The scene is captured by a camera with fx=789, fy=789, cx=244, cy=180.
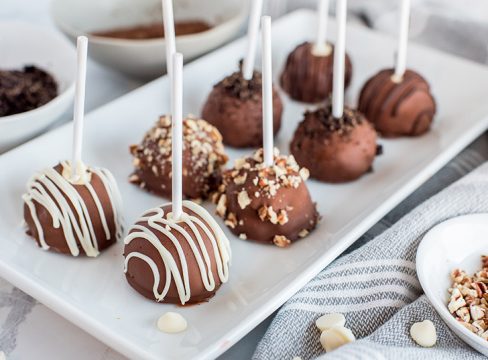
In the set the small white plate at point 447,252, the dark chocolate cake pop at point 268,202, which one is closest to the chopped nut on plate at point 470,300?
the small white plate at point 447,252

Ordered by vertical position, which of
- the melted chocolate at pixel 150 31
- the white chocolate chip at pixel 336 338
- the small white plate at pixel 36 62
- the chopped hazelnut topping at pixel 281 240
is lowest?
the chopped hazelnut topping at pixel 281 240

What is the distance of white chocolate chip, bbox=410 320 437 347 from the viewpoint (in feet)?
4.00

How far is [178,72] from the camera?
123cm

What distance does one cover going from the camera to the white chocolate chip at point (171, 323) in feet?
4.22

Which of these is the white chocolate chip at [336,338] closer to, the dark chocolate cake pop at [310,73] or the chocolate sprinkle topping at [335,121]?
the chocolate sprinkle topping at [335,121]

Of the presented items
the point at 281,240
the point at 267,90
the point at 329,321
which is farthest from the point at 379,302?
the point at 267,90

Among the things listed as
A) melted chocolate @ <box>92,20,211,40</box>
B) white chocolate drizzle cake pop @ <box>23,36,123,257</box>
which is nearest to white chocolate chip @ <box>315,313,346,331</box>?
white chocolate drizzle cake pop @ <box>23,36,123,257</box>

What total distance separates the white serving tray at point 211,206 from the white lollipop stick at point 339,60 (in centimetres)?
18

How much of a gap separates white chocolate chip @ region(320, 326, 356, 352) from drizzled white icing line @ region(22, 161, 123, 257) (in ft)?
1.59

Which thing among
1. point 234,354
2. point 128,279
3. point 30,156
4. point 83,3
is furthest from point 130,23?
point 234,354

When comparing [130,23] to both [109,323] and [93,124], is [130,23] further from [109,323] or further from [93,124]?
[109,323]

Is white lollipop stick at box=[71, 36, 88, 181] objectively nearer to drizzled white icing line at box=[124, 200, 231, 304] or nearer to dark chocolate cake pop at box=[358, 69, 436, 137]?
drizzled white icing line at box=[124, 200, 231, 304]

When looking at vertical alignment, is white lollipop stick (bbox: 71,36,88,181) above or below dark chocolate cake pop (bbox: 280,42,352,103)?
above

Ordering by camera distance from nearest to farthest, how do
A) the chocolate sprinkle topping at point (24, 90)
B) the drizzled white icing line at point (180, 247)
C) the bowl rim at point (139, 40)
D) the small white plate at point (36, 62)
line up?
1. the drizzled white icing line at point (180, 247)
2. the small white plate at point (36, 62)
3. the chocolate sprinkle topping at point (24, 90)
4. the bowl rim at point (139, 40)
